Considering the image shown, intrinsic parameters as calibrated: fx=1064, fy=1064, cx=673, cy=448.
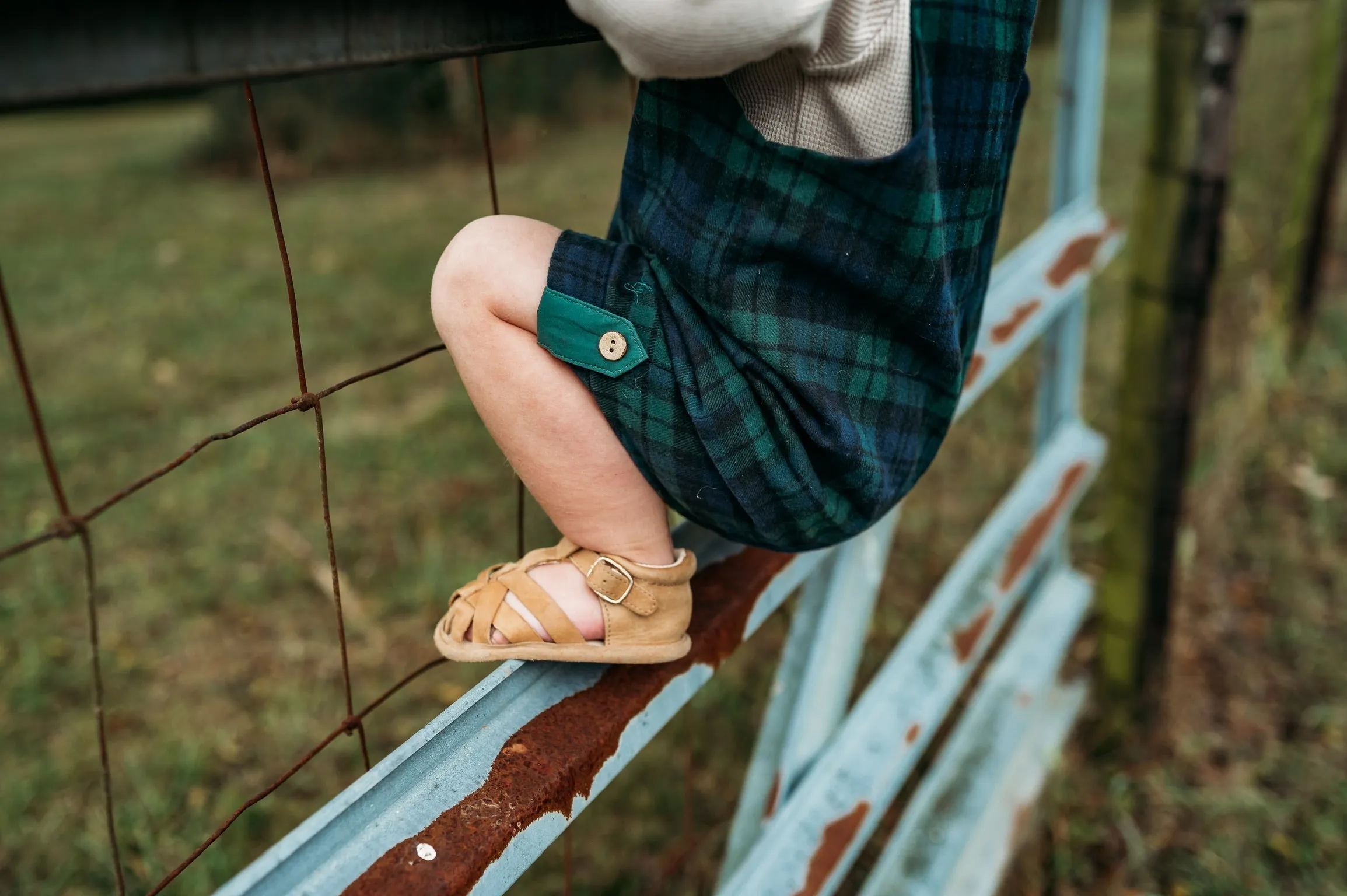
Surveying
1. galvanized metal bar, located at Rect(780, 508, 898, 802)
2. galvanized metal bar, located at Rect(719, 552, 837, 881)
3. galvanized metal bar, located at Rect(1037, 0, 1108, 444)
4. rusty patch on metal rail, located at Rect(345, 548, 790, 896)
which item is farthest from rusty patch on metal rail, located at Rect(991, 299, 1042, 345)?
rusty patch on metal rail, located at Rect(345, 548, 790, 896)

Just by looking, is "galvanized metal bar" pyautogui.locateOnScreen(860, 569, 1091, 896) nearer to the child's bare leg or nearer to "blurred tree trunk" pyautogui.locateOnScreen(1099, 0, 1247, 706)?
"blurred tree trunk" pyautogui.locateOnScreen(1099, 0, 1247, 706)

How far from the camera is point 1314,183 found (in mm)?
3404

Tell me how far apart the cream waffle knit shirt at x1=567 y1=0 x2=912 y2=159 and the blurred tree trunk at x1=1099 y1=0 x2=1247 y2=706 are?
1.29 m

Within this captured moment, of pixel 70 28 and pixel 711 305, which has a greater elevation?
pixel 70 28

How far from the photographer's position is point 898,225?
0.84m

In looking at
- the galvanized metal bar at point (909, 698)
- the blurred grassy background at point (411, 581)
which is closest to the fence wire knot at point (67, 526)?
the galvanized metal bar at point (909, 698)

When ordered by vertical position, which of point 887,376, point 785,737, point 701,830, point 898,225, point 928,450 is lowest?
point 701,830

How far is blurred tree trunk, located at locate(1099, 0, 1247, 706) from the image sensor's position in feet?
5.89

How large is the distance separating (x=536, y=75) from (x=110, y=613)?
525cm

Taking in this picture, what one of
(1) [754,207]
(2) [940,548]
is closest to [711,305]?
(1) [754,207]

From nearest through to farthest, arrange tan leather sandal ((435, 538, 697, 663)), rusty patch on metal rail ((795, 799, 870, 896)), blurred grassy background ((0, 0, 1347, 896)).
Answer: tan leather sandal ((435, 538, 697, 663)), rusty patch on metal rail ((795, 799, 870, 896)), blurred grassy background ((0, 0, 1347, 896))

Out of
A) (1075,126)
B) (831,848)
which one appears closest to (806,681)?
(831,848)

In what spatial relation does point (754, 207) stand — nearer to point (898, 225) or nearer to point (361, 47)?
point (898, 225)

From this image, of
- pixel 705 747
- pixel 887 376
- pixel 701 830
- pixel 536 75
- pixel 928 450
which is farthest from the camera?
pixel 536 75
